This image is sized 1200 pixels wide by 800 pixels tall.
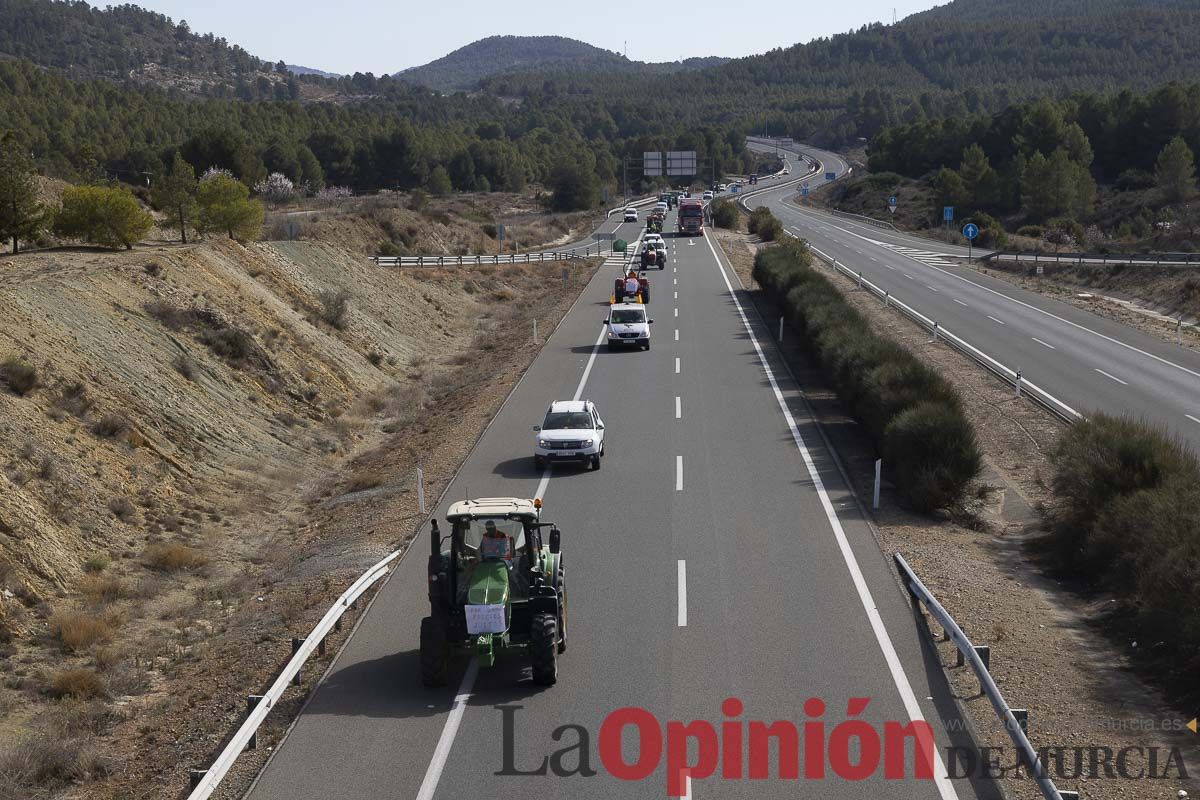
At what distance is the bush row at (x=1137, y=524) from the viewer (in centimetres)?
1330

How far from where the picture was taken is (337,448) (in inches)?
1174

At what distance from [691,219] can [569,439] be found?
7328 centimetres

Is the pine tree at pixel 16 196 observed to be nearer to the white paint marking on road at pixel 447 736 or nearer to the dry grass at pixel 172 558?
the dry grass at pixel 172 558

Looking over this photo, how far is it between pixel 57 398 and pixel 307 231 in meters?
35.2

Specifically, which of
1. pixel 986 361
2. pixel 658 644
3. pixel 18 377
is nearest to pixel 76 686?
pixel 658 644

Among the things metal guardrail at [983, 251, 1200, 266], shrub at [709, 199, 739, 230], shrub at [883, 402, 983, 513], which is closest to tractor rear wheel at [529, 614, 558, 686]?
shrub at [883, 402, 983, 513]

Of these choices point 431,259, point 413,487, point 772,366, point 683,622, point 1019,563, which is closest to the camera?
point 683,622

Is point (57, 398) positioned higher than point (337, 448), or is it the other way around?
point (57, 398)

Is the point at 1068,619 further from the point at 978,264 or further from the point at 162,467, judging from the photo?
the point at 978,264

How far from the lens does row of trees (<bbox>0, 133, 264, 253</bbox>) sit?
35312 millimetres

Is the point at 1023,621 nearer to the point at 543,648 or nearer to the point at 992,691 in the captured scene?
the point at 992,691

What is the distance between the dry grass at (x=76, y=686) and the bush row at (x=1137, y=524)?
12.7 m

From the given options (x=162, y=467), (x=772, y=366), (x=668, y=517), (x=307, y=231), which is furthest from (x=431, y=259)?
(x=668, y=517)

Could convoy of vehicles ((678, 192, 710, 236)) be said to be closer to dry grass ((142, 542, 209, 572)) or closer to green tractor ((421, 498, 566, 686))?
dry grass ((142, 542, 209, 572))
